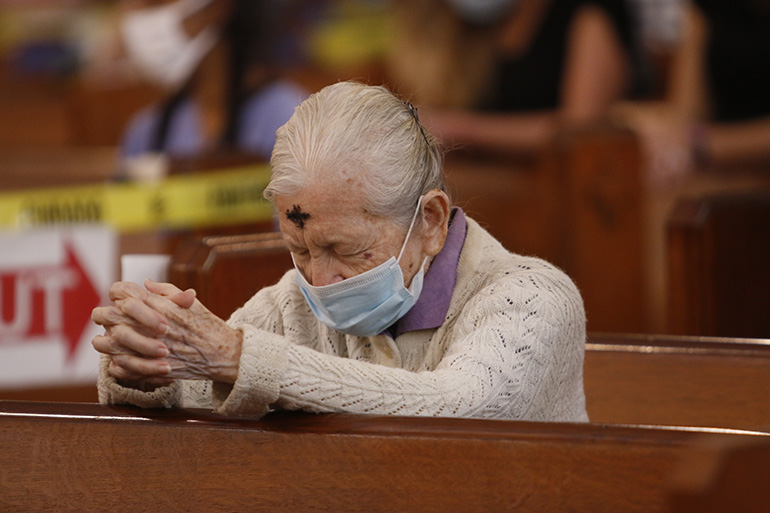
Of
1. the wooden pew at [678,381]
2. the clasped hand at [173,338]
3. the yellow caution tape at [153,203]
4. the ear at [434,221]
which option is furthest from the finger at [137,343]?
the yellow caution tape at [153,203]

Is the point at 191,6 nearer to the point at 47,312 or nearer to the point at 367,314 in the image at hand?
the point at 47,312

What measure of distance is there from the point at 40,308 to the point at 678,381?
1.94 metres

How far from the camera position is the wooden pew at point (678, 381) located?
1.90 meters

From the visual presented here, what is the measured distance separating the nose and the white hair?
11 cm

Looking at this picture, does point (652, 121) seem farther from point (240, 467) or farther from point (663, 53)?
point (240, 467)

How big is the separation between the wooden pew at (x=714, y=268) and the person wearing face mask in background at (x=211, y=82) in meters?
1.29

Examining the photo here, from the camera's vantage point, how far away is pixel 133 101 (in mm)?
5273

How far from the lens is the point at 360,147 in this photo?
1641 millimetres

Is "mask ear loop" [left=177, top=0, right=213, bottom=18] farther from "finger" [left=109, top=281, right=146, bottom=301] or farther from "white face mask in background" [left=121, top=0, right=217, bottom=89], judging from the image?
"finger" [left=109, top=281, right=146, bottom=301]

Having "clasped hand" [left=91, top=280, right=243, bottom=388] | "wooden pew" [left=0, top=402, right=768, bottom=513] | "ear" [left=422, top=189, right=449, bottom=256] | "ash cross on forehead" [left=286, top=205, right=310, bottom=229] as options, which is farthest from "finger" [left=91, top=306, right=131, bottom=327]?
"ear" [left=422, top=189, right=449, bottom=256]

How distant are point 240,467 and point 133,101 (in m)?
4.13

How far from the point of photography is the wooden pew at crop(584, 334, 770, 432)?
1.90 metres

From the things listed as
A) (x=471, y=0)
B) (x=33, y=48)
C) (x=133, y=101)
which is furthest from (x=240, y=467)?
(x=33, y=48)

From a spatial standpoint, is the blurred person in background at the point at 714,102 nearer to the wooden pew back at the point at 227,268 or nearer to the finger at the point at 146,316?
the wooden pew back at the point at 227,268
